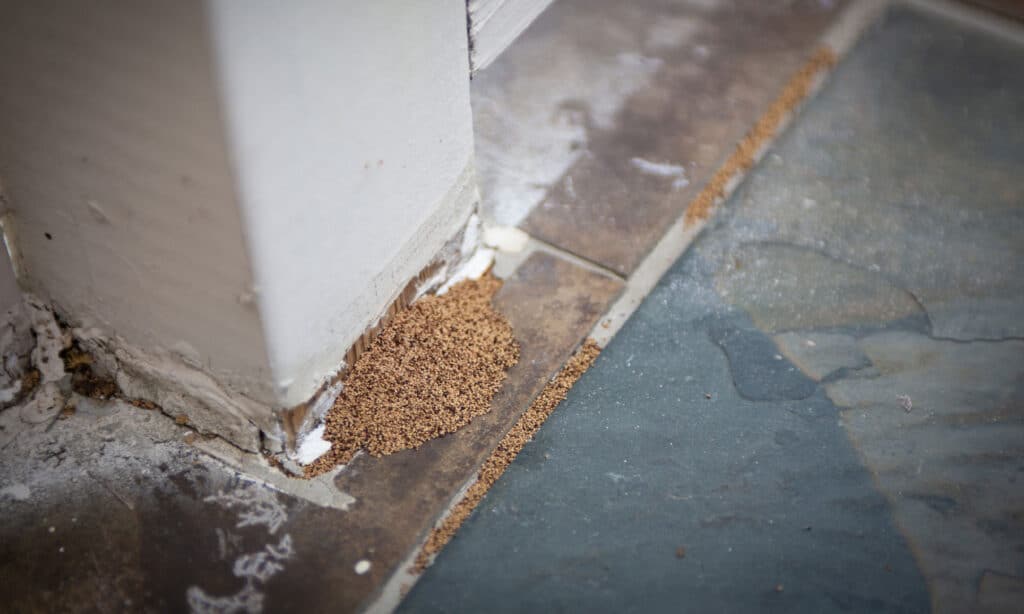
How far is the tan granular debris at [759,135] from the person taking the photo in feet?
9.66

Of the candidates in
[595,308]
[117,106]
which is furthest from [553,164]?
[117,106]

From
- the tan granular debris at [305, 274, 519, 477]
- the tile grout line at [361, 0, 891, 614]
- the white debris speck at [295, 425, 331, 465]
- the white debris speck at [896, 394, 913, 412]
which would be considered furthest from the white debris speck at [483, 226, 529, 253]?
the white debris speck at [896, 394, 913, 412]

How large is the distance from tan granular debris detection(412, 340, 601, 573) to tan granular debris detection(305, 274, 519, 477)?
0.11 m

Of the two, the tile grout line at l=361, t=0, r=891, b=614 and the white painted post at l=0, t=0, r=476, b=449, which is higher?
the white painted post at l=0, t=0, r=476, b=449

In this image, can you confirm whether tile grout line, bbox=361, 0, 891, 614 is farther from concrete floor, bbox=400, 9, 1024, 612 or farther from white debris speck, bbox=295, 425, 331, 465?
white debris speck, bbox=295, 425, 331, 465

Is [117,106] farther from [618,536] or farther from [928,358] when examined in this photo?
[928,358]

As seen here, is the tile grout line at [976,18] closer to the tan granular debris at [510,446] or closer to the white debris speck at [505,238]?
the white debris speck at [505,238]

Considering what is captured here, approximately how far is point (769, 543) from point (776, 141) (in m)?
1.56

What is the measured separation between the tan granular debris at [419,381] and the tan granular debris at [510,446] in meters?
0.11

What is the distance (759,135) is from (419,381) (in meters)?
1.56

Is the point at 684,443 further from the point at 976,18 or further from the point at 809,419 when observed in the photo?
the point at 976,18

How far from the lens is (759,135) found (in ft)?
10.4

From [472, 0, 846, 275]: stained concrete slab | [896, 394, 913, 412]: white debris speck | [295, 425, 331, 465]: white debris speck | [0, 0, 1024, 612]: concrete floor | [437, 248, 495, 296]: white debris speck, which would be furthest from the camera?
[472, 0, 846, 275]: stained concrete slab

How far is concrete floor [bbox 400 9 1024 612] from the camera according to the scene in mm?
2057
